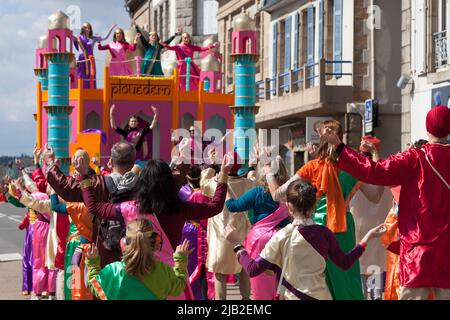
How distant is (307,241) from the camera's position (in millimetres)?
6410

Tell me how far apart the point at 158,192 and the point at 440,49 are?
14196 millimetres

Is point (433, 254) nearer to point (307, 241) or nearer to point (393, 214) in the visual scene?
point (307, 241)

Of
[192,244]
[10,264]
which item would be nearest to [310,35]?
[10,264]

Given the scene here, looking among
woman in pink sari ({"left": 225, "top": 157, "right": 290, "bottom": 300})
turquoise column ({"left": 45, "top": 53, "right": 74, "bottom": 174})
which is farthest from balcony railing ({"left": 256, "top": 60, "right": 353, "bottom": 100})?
woman in pink sari ({"left": 225, "top": 157, "right": 290, "bottom": 300})

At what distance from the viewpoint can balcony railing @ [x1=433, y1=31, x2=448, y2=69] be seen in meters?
20.2

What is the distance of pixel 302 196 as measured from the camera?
6.46 meters

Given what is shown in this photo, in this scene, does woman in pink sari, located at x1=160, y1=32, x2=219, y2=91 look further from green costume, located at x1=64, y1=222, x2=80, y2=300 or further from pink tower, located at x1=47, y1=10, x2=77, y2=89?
green costume, located at x1=64, y1=222, x2=80, y2=300

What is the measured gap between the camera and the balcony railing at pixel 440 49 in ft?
66.2

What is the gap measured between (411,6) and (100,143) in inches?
249

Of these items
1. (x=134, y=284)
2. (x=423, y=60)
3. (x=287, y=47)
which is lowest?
(x=134, y=284)

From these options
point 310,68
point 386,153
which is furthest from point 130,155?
point 310,68

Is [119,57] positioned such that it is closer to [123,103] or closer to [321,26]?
[123,103]

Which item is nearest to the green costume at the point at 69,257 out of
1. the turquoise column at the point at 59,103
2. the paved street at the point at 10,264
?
the paved street at the point at 10,264

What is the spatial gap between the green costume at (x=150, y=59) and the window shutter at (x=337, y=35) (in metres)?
4.38
